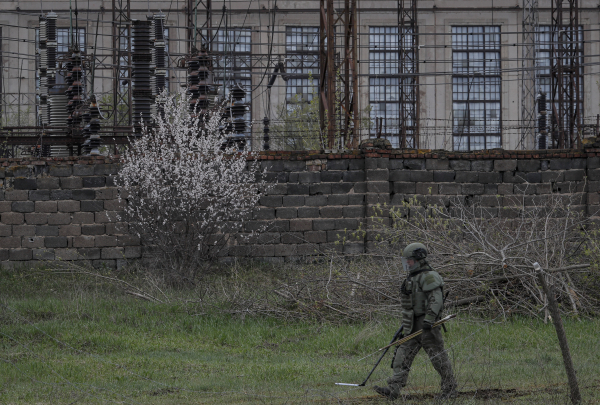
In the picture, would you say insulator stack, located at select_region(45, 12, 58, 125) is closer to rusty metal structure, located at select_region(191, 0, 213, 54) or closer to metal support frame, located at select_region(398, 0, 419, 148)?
rusty metal structure, located at select_region(191, 0, 213, 54)

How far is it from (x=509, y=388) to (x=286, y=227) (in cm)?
979

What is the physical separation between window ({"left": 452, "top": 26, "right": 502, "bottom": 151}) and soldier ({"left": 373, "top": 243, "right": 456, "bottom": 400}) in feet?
116

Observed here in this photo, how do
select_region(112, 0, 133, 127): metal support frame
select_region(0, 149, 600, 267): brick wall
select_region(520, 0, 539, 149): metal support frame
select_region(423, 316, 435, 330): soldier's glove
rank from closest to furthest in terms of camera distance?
select_region(423, 316, 435, 330): soldier's glove
select_region(0, 149, 600, 267): brick wall
select_region(112, 0, 133, 127): metal support frame
select_region(520, 0, 539, 149): metal support frame

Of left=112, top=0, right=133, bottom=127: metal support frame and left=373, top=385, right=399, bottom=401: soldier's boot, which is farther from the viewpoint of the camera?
left=112, top=0, right=133, bottom=127: metal support frame

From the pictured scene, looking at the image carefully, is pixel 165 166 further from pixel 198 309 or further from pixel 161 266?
pixel 198 309

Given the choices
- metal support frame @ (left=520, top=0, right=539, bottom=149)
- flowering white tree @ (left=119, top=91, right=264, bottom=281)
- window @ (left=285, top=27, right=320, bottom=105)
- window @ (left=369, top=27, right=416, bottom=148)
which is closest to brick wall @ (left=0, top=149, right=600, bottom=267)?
flowering white tree @ (left=119, top=91, right=264, bottom=281)

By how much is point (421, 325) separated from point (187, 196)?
9.46m

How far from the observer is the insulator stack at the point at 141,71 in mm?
21547

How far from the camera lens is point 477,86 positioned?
43.5 metres

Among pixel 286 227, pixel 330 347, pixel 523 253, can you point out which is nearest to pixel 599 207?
pixel 523 253

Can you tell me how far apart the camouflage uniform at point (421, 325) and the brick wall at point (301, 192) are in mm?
9295

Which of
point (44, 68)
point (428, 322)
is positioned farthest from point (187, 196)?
point (44, 68)

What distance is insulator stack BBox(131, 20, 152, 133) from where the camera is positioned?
2155cm

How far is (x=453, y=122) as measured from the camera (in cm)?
4056
